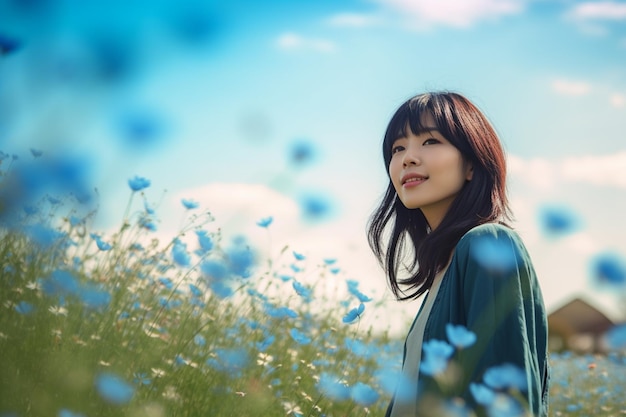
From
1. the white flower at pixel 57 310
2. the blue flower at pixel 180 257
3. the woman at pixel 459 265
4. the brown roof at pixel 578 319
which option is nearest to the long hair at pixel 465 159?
the woman at pixel 459 265

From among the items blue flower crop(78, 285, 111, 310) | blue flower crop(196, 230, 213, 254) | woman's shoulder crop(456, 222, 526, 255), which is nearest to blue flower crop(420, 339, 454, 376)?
woman's shoulder crop(456, 222, 526, 255)

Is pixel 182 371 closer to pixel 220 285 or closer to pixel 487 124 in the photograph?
pixel 220 285

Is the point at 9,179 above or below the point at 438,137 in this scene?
below

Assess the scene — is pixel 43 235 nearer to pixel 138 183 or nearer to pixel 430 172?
pixel 138 183

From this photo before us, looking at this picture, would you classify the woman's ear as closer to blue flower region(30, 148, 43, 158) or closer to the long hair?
the long hair

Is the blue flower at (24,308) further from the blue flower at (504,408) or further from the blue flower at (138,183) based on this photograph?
the blue flower at (504,408)

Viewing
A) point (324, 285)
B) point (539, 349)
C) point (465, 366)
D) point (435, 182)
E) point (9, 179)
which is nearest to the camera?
point (465, 366)

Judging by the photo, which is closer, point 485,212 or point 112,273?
point 485,212

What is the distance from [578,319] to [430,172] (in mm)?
7007

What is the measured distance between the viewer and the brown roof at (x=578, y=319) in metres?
7.87

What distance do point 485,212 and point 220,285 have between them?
3.02 feet

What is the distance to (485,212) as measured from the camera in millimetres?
2070

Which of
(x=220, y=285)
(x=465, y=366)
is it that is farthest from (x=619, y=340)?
(x=220, y=285)

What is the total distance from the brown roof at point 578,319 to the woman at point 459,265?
5.81m
